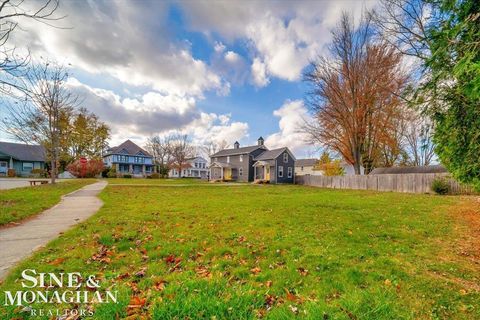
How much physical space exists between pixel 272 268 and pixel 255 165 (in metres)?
33.2

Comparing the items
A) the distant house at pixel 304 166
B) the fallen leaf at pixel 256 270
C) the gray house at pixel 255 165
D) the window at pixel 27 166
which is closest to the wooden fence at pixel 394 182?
the gray house at pixel 255 165

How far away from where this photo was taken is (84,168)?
38.4 m

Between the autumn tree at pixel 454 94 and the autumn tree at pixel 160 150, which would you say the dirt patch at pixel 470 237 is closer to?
the autumn tree at pixel 454 94

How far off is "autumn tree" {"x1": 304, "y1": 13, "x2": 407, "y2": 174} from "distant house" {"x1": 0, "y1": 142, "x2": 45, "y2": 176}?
4749 centimetres

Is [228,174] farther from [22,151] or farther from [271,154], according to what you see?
[22,151]

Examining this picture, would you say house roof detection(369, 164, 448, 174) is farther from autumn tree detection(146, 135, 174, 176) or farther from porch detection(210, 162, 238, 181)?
autumn tree detection(146, 135, 174, 176)

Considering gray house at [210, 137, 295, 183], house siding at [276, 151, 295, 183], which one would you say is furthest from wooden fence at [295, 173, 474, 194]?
gray house at [210, 137, 295, 183]

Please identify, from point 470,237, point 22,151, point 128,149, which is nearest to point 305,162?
point 128,149

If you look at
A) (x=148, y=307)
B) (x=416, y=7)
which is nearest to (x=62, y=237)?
(x=148, y=307)

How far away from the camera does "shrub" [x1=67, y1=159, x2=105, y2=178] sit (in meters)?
38.2

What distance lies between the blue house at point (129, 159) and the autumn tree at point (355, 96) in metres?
→ 44.2

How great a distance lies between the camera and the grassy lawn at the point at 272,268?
8.95ft

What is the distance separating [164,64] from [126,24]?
3945 mm

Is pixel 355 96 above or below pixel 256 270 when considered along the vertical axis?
above
